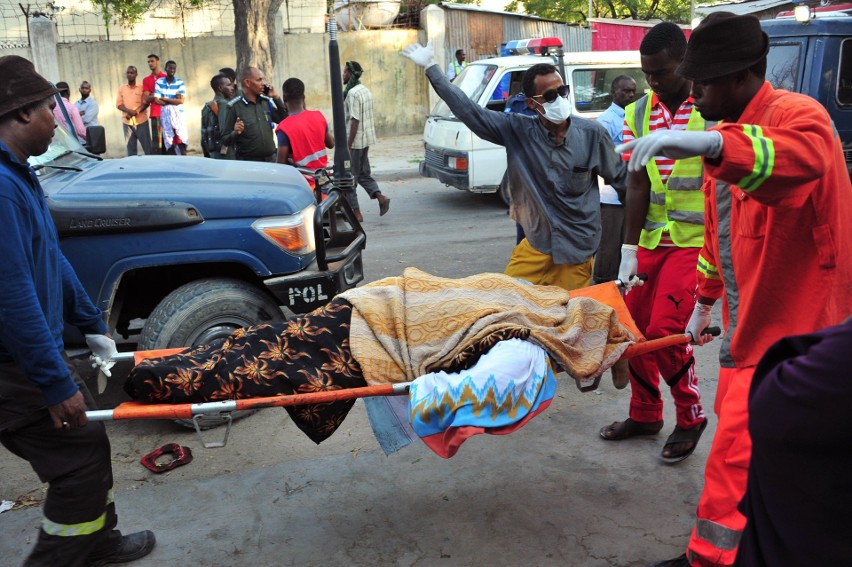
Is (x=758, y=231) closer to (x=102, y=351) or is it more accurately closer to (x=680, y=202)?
(x=680, y=202)

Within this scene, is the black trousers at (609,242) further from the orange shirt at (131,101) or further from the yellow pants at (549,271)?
the orange shirt at (131,101)

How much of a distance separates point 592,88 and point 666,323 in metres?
7.26

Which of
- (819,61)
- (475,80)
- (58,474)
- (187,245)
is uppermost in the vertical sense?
(819,61)

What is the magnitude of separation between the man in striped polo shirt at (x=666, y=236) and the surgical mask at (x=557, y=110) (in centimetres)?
38

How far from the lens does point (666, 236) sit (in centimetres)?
407

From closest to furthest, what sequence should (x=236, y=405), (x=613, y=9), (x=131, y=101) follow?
1. (x=236, y=405)
2. (x=131, y=101)
3. (x=613, y=9)

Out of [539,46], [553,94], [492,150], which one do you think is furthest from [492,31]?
[553,94]

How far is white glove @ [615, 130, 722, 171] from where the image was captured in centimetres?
219

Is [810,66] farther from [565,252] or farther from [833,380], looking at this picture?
[833,380]

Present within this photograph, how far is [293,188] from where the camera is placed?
4910 millimetres

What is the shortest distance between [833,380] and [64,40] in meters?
18.6

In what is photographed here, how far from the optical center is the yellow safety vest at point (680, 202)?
3.96 metres

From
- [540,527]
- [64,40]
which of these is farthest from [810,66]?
[64,40]

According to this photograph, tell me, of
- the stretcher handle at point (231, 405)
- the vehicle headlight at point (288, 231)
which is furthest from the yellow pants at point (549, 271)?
the stretcher handle at point (231, 405)
